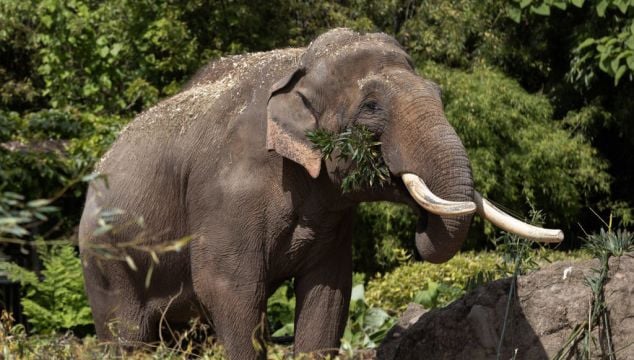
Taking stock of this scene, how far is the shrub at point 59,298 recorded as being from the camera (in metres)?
12.5

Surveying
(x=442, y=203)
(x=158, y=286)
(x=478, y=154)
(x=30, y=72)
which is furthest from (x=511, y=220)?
(x=30, y=72)

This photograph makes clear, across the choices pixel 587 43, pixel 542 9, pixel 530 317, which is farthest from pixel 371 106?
pixel 542 9

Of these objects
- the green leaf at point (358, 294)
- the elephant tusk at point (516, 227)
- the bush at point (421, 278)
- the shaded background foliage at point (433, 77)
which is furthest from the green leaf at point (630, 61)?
the elephant tusk at point (516, 227)

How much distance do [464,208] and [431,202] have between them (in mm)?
200

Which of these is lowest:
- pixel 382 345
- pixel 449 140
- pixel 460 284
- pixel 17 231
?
pixel 460 284

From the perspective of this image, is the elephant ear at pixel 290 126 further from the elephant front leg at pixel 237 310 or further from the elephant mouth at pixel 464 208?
the elephant front leg at pixel 237 310

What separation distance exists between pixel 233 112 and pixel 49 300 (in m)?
5.74

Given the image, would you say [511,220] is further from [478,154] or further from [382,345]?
[478,154]

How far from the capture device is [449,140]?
6.83m

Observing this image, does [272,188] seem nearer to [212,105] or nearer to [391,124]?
[212,105]

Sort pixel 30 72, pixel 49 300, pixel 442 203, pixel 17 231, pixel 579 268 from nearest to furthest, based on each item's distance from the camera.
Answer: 1. pixel 17 231
2. pixel 442 203
3. pixel 579 268
4. pixel 49 300
5. pixel 30 72

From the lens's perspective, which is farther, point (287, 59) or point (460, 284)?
point (460, 284)

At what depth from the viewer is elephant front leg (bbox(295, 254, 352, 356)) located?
25.5 ft

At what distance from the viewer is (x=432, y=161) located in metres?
6.82
